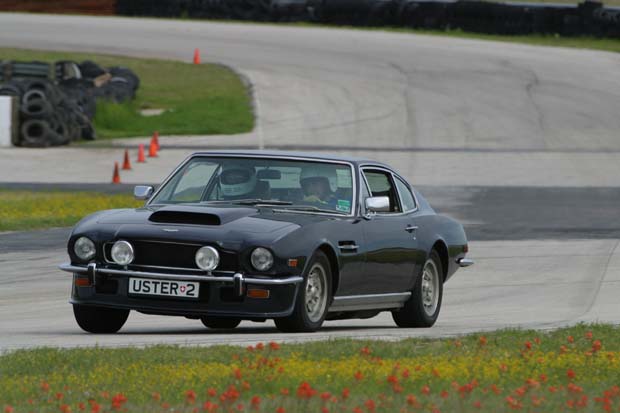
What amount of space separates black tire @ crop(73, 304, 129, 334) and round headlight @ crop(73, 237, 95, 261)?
367mm

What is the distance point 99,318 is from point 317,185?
184 cm

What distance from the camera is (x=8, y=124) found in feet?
106

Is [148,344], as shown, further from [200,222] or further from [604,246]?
[604,246]

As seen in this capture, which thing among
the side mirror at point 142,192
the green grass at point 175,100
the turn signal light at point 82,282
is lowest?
the green grass at point 175,100

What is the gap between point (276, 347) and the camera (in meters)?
7.60

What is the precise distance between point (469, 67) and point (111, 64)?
36.1ft

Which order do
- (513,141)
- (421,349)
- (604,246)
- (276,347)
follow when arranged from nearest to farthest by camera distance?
(276,347) → (421,349) → (604,246) → (513,141)

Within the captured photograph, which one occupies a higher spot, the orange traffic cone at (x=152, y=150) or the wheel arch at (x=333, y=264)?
the wheel arch at (x=333, y=264)

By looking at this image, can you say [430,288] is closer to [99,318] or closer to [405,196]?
[405,196]

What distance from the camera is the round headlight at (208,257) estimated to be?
29.7 ft

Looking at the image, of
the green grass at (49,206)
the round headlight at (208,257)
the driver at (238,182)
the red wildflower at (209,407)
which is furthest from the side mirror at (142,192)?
the green grass at (49,206)

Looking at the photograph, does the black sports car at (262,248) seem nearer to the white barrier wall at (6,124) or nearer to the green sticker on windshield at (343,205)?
the green sticker on windshield at (343,205)

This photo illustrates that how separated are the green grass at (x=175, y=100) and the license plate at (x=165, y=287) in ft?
86.0

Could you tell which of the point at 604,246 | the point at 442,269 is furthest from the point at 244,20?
the point at 442,269
